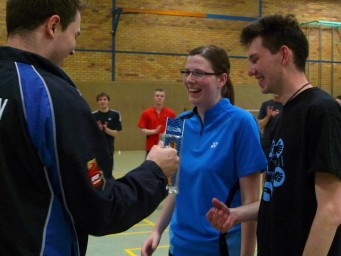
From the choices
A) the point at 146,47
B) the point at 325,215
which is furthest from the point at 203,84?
the point at 146,47

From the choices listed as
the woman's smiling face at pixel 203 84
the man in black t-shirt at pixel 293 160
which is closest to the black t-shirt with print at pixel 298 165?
the man in black t-shirt at pixel 293 160

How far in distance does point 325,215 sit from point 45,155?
0.99 meters

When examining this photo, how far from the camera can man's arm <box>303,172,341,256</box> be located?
175cm

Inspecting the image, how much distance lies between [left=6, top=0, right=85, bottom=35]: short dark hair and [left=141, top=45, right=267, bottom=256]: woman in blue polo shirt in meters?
1.05

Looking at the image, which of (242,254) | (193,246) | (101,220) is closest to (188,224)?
(193,246)

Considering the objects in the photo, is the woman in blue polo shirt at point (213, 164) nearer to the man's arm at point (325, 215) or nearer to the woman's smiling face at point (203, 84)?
the woman's smiling face at point (203, 84)

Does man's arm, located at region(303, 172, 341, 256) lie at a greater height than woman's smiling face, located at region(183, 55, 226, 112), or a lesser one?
lesser

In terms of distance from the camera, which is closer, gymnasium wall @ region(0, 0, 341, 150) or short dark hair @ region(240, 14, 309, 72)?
short dark hair @ region(240, 14, 309, 72)

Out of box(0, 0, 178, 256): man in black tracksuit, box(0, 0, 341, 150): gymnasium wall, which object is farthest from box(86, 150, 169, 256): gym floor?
box(0, 0, 341, 150): gymnasium wall

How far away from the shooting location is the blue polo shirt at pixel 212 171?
2268mm

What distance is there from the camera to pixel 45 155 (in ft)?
4.53

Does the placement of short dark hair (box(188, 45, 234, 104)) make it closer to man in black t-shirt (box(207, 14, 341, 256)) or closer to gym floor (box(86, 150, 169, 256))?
man in black t-shirt (box(207, 14, 341, 256))

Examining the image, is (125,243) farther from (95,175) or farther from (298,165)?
(95,175)

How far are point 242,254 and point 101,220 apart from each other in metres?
1.01
